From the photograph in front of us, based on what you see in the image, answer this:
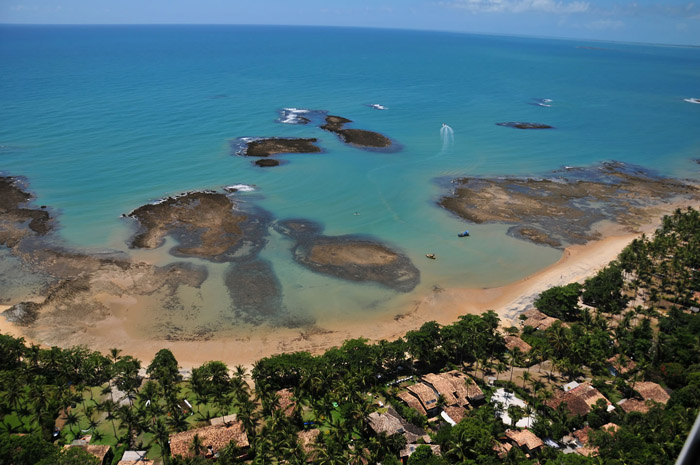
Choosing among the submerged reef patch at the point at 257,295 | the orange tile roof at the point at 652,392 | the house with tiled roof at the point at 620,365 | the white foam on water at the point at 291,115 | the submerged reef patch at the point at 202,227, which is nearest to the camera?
the orange tile roof at the point at 652,392

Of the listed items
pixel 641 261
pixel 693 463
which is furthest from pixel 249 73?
pixel 693 463

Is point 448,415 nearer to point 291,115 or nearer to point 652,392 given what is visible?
point 652,392

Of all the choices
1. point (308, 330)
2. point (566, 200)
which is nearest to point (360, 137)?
point (566, 200)

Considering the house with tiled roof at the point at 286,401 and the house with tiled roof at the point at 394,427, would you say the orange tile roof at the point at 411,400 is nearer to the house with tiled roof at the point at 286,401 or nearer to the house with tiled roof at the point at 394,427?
the house with tiled roof at the point at 394,427

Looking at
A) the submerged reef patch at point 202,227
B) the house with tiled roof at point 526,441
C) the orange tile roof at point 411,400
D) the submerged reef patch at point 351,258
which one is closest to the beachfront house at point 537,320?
the submerged reef patch at point 351,258

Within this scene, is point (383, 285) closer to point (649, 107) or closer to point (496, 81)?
point (649, 107)

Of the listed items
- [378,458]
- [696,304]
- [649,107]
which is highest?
[649,107]
